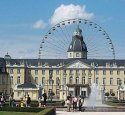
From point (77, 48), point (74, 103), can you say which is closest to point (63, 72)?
point (77, 48)

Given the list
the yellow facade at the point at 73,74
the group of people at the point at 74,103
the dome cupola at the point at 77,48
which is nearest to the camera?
the group of people at the point at 74,103

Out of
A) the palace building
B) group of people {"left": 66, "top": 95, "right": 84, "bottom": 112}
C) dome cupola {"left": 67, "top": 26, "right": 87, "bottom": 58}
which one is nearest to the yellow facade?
the palace building

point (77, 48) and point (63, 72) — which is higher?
point (77, 48)

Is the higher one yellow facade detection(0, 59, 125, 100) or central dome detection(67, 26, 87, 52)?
central dome detection(67, 26, 87, 52)

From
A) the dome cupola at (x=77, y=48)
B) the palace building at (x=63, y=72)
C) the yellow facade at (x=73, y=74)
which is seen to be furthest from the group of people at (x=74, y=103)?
the dome cupola at (x=77, y=48)

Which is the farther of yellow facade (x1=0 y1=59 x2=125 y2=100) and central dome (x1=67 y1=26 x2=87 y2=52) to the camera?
central dome (x1=67 y1=26 x2=87 y2=52)

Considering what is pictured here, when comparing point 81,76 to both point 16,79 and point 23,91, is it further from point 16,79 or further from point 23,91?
point 23,91

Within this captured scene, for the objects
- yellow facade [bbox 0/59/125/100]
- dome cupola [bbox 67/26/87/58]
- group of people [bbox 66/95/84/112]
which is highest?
dome cupola [bbox 67/26/87/58]

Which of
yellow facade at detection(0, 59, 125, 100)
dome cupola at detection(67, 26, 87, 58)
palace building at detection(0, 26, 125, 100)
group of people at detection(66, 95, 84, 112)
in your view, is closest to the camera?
group of people at detection(66, 95, 84, 112)

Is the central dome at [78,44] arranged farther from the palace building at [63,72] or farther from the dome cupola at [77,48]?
the palace building at [63,72]

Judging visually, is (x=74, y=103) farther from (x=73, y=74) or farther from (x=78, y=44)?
(x=78, y=44)

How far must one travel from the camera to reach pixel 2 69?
137750mm

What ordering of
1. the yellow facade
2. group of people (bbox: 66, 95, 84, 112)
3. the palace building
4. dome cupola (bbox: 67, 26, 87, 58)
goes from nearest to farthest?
group of people (bbox: 66, 95, 84, 112)
the palace building
the yellow facade
dome cupola (bbox: 67, 26, 87, 58)

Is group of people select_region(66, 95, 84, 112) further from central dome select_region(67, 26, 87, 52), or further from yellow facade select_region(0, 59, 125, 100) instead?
central dome select_region(67, 26, 87, 52)
